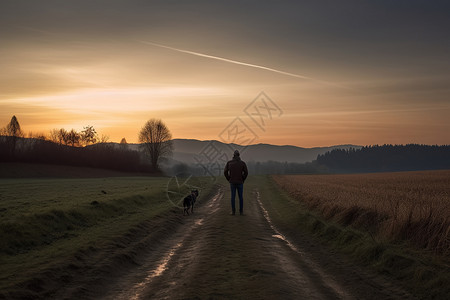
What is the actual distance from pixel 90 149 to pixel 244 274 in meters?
100

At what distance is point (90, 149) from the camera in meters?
101

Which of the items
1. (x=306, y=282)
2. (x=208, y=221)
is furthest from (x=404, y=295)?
(x=208, y=221)

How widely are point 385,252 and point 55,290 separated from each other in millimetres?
7756

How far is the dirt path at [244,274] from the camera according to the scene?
694 centimetres

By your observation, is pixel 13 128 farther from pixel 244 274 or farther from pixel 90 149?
pixel 244 274

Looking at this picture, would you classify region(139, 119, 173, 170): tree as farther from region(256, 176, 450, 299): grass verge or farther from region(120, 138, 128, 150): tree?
region(256, 176, 450, 299): grass verge

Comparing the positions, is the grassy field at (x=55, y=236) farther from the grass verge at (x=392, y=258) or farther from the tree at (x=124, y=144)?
the tree at (x=124, y=144)

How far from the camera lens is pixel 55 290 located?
7.39 metres

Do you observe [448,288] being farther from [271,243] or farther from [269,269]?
[271,243]

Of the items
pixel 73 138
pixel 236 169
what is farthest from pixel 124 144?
pixel 236 169

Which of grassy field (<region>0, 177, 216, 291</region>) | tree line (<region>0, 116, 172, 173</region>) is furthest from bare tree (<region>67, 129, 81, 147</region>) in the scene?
grassy field (<region>0, 177, 216, 291</region>)

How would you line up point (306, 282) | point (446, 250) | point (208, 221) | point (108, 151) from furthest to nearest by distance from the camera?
point (108, 151) → point (208, 221) → point (446, 250) → point (306, 282)

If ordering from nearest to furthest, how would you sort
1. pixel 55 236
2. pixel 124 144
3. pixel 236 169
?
pixel 55 236 → pixel 236 169 → pixel 124 144

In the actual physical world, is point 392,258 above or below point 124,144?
below
